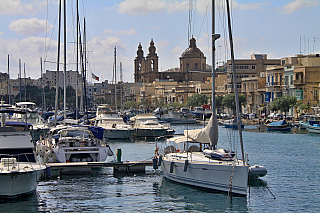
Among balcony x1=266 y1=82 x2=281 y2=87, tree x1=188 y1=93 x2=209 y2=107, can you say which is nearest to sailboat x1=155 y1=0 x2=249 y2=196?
balcony x1=266 y1=82 x2=281 y2=87

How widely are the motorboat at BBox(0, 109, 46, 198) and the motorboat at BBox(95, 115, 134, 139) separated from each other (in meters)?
25.5

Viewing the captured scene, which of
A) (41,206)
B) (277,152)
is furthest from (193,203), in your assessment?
(277,152)

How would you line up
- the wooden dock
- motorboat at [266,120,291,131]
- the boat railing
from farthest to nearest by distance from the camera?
motorboat at [266,120,291,131] → the wooden dock → the boat railing

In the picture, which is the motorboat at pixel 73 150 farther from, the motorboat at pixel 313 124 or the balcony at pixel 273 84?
the balcony at pixel 273 84

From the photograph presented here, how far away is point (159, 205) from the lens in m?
23.1

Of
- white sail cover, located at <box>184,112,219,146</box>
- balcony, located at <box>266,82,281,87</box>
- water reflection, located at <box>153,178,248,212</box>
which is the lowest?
water reflection, located at <box>153,178,248,212</box>

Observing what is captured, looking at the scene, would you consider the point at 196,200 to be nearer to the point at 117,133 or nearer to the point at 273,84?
the point at 117,133

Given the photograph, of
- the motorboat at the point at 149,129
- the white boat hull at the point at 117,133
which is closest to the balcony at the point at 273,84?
the motorboat at the point at 149,129

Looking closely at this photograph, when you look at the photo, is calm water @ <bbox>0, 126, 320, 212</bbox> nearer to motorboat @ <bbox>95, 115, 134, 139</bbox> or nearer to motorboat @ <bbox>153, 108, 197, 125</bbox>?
motorboat @ <bbox>95, 115, 134, 139</bbox>

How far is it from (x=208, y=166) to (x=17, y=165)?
917 centimetres

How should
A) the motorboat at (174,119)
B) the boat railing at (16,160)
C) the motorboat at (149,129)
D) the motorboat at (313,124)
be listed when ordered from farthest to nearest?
the motorboat at (174,119), the motorboat at (313,124), the motorboat at (149,129), the boat railing at (16,160)

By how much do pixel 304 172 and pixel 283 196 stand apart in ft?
24.5

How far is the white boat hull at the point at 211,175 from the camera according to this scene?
23219 mm

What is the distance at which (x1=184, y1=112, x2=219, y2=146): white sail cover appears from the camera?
1041 inches
